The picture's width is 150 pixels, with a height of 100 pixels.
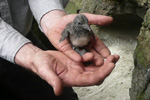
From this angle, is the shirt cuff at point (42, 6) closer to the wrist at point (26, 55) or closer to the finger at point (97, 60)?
the wrist at point (26, 55)

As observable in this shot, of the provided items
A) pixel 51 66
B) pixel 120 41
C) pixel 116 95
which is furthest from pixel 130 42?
pixel 51 66

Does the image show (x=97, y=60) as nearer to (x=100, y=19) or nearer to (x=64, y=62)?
(x=64, y=62)

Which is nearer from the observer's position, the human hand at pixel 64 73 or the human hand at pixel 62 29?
the human hand at pixel 64 73

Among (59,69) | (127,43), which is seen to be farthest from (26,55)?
(127,43)

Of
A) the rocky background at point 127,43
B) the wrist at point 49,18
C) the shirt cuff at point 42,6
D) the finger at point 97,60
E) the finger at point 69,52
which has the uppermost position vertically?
the shirt cuff at point 42,6

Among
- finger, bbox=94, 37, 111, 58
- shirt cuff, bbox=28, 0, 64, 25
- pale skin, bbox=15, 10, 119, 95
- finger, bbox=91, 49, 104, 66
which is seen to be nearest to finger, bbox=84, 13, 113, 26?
pale skin, bbox=15, 10, 119, 95

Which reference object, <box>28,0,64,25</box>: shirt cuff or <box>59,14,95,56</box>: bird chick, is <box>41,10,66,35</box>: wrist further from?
<box>59,14,95,56</box>: bird chick

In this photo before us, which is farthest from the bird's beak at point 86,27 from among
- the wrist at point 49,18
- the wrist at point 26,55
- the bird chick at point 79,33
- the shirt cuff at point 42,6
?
the wrist at point 26,55
